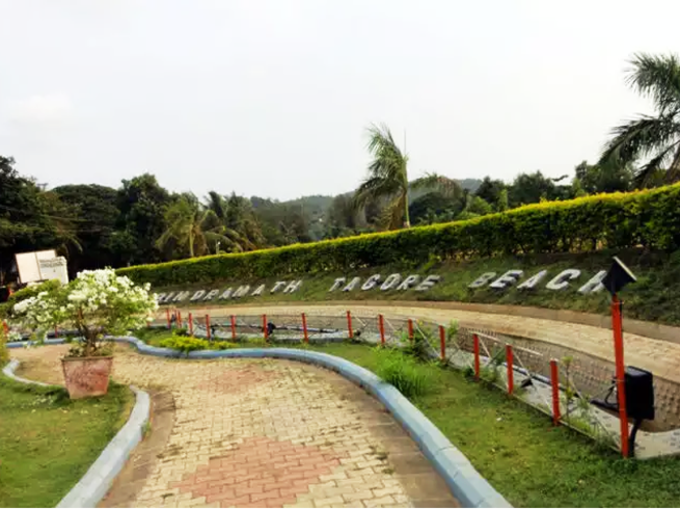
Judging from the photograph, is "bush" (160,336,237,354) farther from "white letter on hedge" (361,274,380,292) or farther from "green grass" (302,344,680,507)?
"green grass" (302,344,680,507)

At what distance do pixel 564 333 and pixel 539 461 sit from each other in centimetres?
474

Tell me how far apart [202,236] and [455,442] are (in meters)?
32.9

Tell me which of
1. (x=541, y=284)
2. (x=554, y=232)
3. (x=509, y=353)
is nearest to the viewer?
(x=509, y=353)

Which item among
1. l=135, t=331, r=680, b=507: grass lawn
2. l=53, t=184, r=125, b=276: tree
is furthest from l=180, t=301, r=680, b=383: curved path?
l=53, t=184, r=125, b=276: tree

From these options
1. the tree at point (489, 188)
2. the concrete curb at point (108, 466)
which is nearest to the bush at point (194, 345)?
the concrete curb at point (108, 466)

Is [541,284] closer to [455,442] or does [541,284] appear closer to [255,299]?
[455,442]

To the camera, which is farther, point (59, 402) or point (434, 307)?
point (434, 307)

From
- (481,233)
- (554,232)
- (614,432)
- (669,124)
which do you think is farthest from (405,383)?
(669,124)

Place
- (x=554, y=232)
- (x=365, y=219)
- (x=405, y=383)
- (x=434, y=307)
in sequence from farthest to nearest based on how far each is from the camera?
(x=365, y=219)
(x=434, y=307)
(x=554, y=232)
(x=405, y=383)

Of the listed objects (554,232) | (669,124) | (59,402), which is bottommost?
(59,402)

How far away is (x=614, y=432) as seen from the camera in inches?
168

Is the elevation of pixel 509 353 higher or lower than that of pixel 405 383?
higher

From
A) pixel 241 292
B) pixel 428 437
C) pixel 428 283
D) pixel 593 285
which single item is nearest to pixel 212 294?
pixel 241 292

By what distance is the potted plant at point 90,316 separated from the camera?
798 centimetres
